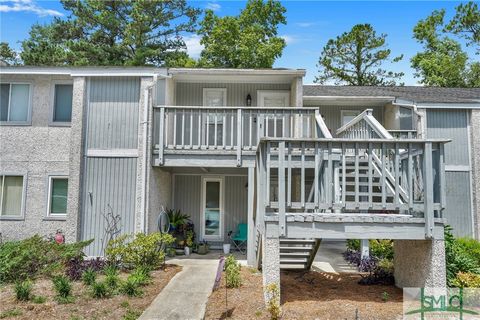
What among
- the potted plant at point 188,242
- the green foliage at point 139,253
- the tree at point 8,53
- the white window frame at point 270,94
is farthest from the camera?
the tree at point 8,53

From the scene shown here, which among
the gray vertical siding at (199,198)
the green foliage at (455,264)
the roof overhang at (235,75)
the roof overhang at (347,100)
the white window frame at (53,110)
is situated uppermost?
the roof overhang at (235,75)

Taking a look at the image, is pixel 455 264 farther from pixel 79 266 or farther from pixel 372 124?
pixel 79 266

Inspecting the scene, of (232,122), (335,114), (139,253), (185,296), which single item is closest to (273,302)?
(185,296)

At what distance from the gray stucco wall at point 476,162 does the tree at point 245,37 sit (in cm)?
1410

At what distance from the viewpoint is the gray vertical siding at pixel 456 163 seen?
11164 mm

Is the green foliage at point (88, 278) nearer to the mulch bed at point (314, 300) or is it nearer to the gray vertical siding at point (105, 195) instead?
the gray vertical siding at point (105, 195)

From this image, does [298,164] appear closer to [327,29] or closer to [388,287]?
[388,287]

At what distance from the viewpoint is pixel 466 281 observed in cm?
633

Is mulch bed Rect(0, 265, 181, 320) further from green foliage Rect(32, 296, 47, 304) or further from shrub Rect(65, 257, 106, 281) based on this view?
shrub Rect(65, 257, 106, 281)

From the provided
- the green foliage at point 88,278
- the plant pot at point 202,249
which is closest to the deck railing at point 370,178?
the green foliage at point 88,278

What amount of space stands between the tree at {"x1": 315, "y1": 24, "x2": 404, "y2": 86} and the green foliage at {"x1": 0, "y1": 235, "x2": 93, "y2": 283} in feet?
78.5

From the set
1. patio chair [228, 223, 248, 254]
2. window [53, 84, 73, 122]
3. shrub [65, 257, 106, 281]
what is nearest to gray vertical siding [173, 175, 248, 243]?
patio chair [228, 223, 248, 254]

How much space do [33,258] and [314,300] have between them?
614 cm

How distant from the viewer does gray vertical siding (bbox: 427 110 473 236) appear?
11.2m
